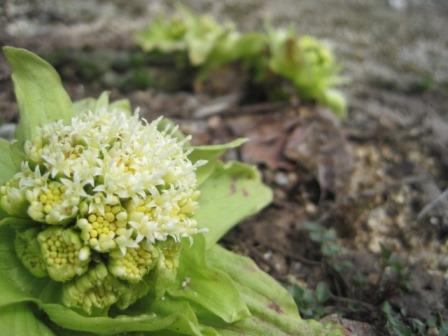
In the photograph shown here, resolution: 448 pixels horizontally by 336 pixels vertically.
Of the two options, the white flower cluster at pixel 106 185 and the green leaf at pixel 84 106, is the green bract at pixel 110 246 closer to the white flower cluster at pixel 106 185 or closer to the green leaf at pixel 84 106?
the white flower cluster at pixel 106 185

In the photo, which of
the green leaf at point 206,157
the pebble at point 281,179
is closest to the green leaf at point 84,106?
the green leaf at point 206,157

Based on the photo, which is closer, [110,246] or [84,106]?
[110,246]

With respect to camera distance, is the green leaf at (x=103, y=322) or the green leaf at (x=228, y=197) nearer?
the green leaf at (x=103, y=322)

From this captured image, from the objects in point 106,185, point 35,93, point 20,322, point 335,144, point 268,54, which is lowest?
point 335,144

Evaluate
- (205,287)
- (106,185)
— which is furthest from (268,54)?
(106,185)

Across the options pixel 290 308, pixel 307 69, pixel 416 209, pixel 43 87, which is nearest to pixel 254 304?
pixel 290 308

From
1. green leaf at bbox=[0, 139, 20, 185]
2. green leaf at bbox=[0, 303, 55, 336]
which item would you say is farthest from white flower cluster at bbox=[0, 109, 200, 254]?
green leaf at bbox=[0, 303, 55, 336]

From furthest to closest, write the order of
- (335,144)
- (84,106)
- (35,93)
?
(335,144) → (84,106) → (35,93)

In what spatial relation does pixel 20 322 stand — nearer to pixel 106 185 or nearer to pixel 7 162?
pixel 106 185
